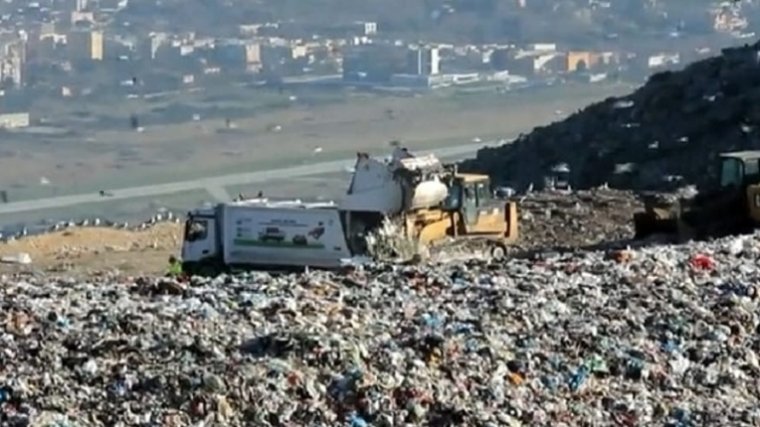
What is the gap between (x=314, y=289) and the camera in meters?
12.2

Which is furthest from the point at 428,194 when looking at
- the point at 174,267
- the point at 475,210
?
the point at 174,267

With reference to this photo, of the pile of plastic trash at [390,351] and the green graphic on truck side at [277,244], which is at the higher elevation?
the pile of plastic trash at [390,351]

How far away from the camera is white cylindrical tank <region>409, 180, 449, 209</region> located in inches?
665

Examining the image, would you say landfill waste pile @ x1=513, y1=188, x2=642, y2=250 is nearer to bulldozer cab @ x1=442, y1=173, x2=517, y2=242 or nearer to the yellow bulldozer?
the yellow bulldozer

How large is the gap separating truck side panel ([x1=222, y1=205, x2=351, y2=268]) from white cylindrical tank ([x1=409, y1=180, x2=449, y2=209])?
2.32 ft

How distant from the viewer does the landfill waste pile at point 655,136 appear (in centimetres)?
2477

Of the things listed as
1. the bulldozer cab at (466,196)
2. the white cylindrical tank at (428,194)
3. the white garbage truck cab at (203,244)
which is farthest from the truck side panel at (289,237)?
the bulldozer cab at (466,196)

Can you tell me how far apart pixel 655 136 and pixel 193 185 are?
28.5 feet

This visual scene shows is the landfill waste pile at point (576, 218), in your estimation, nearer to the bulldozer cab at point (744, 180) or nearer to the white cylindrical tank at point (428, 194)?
the bulldozer cab at point (744, 180)

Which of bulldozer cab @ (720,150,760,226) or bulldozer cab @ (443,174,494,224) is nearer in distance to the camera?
bulldozer cab @ (443,174,494,224)

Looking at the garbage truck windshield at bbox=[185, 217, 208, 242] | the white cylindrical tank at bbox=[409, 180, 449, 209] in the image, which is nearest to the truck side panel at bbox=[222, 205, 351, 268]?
the garbage truck windshield at bbox=[185, 217, 208, 242]

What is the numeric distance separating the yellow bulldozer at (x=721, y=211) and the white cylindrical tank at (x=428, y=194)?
2.26m

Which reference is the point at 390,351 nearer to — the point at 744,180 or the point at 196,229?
the point at 196,229

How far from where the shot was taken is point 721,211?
17.8 meters
